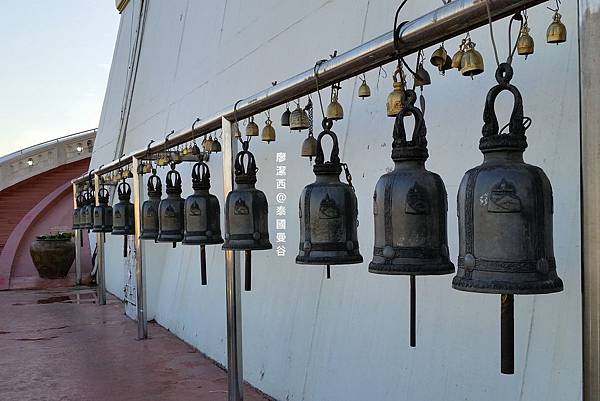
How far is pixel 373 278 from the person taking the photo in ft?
12.5

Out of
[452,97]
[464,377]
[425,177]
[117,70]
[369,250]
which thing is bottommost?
[464,377]

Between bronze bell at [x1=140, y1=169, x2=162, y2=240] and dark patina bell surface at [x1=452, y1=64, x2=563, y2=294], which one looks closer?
dark patina bell surface at [x1=452, y1=64, x2=563, y2=294]

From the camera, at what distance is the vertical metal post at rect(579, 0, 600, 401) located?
157 centimetres

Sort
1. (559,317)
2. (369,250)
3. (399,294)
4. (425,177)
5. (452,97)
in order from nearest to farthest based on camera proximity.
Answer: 1. (425,177)
2. (559,317)
3. (452,97)
4. (399,294)
5. (369,250)

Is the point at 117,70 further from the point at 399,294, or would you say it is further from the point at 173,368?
the point at 399,294

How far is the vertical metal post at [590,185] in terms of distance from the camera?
1573 millimetres

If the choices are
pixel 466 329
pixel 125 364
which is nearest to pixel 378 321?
pixel 466 329

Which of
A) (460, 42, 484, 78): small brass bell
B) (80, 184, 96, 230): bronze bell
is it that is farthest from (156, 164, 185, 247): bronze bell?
(80, 184, 96, 230): bronze bell

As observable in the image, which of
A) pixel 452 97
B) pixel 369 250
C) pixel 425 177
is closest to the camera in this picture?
pixel 425 177

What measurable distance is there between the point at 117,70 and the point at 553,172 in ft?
50.8

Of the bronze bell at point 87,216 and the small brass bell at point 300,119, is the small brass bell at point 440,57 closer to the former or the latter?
the small brass bell at point 300,119

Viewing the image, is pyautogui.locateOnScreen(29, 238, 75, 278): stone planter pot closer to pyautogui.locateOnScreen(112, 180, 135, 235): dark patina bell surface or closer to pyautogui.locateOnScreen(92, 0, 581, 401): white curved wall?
pyautogui.locateOnScreen(92, 0, 581, 401): white curved wall

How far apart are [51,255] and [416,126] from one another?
1412 cm

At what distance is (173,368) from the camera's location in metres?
5.83
